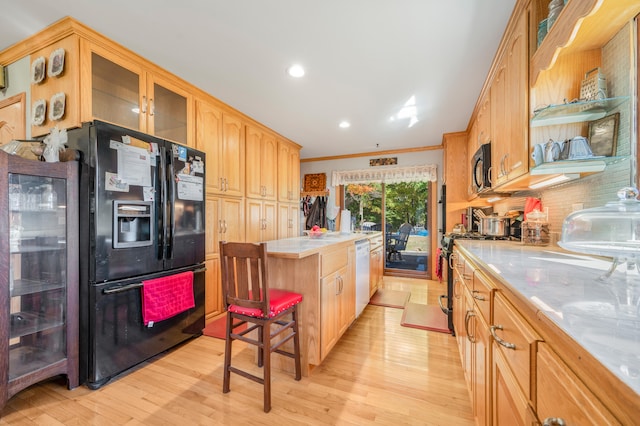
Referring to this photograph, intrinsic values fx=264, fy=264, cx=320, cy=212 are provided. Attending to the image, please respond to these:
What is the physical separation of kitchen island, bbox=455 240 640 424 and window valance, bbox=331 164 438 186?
3.98 m

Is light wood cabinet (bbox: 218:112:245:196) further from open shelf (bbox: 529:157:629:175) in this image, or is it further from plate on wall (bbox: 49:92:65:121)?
open shelf (bbox: 529:157:629:175)

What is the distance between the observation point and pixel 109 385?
1.79 metres

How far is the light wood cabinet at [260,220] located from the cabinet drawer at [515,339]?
9.83 ft

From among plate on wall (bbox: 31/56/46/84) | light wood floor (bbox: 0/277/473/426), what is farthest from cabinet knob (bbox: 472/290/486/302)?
plate on wall (bbox: 31/56/46/84)

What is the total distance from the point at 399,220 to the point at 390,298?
6.48 ft

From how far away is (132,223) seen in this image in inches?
77.8

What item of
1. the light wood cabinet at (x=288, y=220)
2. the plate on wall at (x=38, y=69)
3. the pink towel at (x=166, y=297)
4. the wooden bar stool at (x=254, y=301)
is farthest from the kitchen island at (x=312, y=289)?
the light wood cabinet at (x=288, y=220)

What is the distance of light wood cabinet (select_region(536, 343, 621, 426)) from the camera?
42 cm

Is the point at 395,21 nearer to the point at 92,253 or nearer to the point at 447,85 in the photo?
the point at 447,85

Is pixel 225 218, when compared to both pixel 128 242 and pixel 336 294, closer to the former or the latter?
pixel 128 242

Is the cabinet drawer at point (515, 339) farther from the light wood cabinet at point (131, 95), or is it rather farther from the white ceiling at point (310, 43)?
the light wood cabinet at point (131, 95)

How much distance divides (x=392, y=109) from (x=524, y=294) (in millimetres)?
2915

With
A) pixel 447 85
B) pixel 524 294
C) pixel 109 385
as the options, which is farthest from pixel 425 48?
pixel 109 385

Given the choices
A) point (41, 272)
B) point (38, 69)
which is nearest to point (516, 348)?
point (41, 272)
